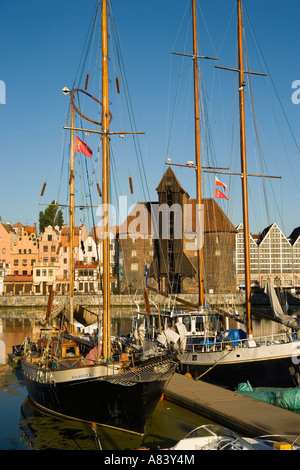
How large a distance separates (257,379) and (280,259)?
84.1 meters

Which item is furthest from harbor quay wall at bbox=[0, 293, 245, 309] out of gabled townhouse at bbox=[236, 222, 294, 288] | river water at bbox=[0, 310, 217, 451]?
river water at bbox=[0, 310, 217, 451]

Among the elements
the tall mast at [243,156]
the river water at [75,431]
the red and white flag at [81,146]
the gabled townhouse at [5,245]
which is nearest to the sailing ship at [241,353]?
the tall mast at [243,156]

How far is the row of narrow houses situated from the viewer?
85.4 metres

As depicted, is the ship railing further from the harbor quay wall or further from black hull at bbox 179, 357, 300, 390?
the harbor quay wall

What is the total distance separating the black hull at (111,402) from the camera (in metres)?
17.9

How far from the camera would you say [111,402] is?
1834 cm

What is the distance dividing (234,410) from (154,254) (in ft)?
226

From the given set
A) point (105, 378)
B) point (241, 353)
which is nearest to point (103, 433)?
point (105, 378)

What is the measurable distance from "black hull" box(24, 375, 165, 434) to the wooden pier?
2.56 meters

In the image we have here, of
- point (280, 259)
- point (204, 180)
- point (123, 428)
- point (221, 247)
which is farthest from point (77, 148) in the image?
point (280, 259)

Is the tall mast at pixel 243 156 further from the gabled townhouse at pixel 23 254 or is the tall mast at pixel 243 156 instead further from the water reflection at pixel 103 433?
the gabled townhouse at pixel 23 254

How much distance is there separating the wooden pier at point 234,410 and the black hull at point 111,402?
101 inches

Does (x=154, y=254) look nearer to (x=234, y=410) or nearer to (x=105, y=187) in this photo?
(x=105, y=187)
